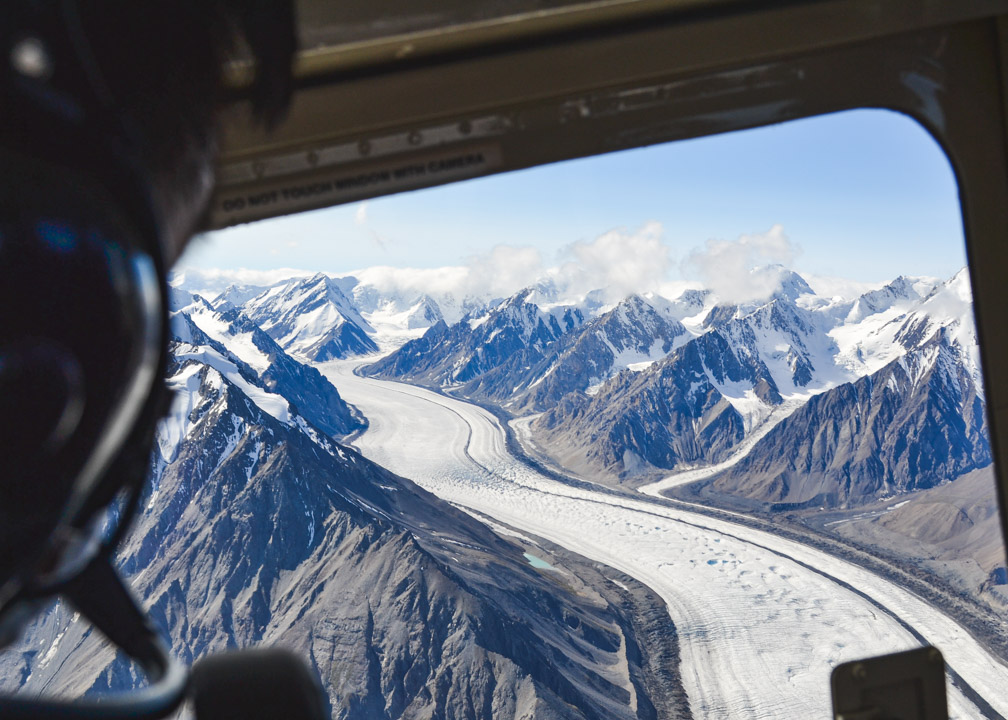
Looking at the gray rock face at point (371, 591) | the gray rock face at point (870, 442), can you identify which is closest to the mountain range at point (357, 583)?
the gray rock face at point (371, 591)

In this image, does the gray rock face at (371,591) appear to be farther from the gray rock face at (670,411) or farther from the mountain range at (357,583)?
the gray rock face at (670,411)

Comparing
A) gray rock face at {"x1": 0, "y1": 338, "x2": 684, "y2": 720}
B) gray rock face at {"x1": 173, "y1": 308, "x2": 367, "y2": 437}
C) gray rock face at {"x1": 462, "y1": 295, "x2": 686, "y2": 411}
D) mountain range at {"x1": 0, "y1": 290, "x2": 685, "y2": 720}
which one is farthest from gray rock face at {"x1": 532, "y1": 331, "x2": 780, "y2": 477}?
gray rock face at {"x1": 173, "y1": 308, "x2": 367, "y2": 437}

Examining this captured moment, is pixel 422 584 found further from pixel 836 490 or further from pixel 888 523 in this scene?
pixel 836 490

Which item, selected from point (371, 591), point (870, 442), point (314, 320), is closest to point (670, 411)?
point (870, 442)

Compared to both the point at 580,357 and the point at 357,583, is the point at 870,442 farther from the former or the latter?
the point at 357,583

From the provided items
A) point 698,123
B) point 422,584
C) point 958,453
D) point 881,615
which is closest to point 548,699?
point 422,584
